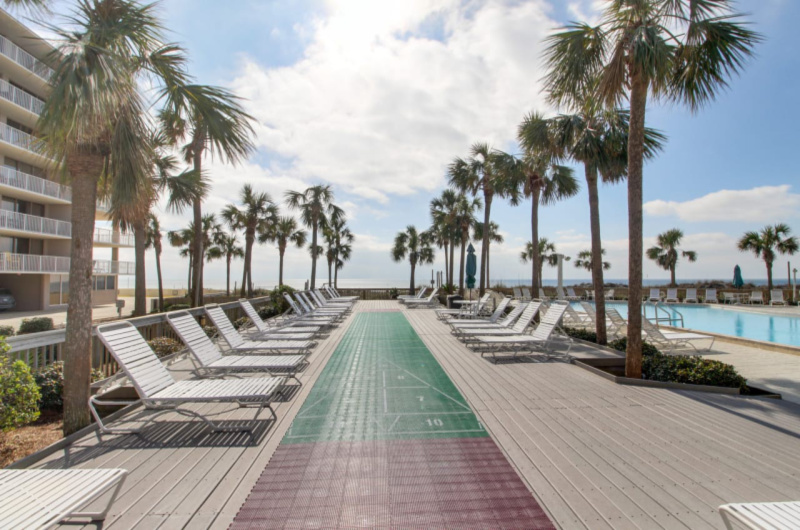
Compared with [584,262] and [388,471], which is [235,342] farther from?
[584,262]

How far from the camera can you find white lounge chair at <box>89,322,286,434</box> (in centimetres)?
371

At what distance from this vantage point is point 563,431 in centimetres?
372

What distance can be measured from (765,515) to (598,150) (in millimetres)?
8018

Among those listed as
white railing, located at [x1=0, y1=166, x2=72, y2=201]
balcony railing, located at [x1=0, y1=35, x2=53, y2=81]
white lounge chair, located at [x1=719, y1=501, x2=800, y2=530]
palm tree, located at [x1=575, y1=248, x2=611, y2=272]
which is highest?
balcony railing, located at [x1=0, y1=35, x2=53, y2=81]

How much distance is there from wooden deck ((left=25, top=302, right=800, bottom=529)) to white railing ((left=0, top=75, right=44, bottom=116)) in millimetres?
22593

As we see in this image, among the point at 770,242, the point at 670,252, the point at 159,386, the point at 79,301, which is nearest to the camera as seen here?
the point at 79,301

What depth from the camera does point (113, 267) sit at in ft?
90.5

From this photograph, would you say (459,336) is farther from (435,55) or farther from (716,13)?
A: (716,13)

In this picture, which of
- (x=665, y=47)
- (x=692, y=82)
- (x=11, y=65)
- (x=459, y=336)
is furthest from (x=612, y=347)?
(x=11, y=65)

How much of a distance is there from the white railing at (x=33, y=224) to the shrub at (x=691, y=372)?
24.8m

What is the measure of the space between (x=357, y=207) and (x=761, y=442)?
84.7ft

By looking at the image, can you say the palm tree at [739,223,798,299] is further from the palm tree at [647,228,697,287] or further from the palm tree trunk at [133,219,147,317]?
the palm tree trunk at [133,219,147,317]

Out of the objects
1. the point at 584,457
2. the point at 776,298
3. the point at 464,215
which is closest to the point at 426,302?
the point at 464,215

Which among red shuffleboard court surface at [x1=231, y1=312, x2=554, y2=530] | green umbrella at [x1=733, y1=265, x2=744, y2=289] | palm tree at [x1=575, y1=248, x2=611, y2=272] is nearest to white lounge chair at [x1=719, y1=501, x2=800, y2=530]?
red shuffleboard court surface at [x1=231, y1=312, x2=554, y2=530]
